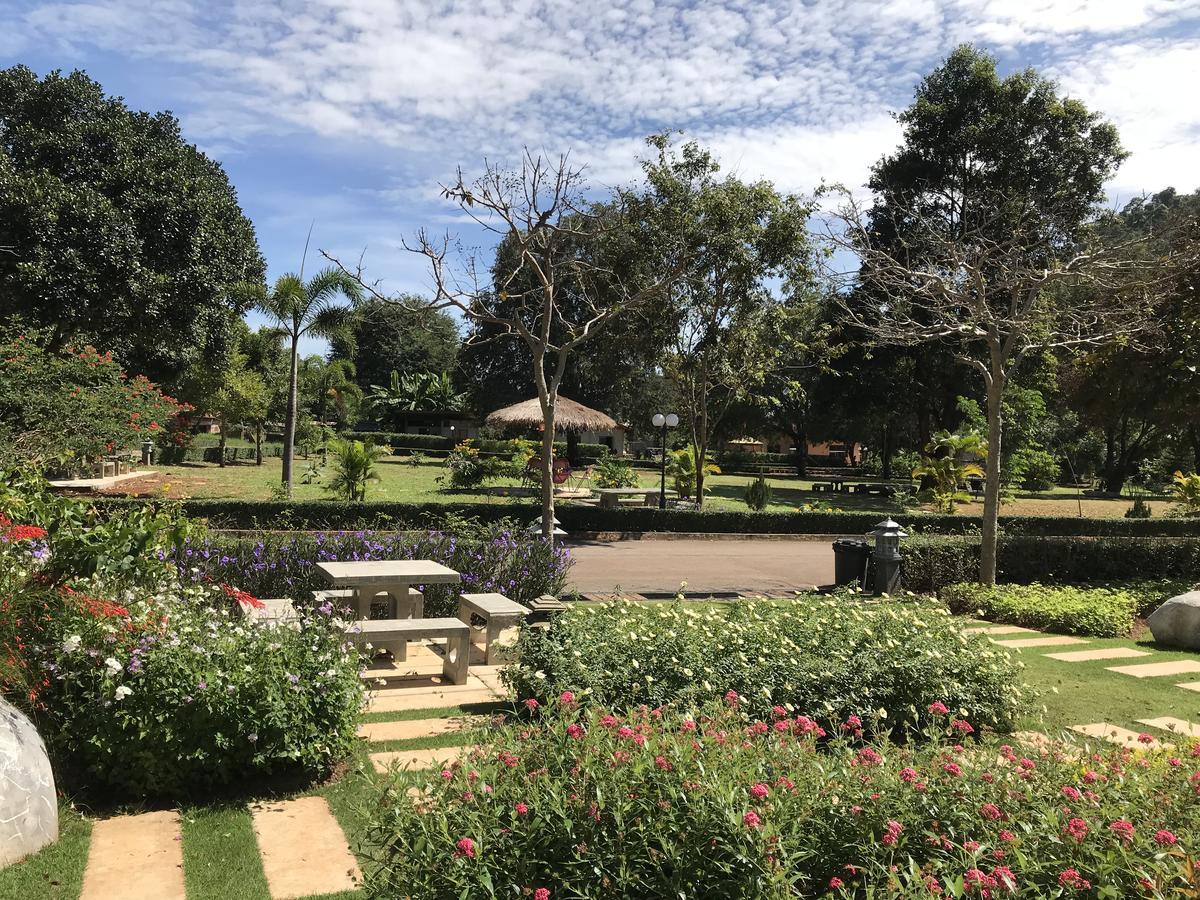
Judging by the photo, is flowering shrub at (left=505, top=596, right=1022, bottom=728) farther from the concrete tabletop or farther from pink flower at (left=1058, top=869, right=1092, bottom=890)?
pink flower at (left=1058, top=869, right=1092, bottom=890)

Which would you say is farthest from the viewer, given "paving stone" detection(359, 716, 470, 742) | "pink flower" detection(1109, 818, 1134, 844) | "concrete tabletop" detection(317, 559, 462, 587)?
"concrete tabletop" detection(317, 559, 462, 587)

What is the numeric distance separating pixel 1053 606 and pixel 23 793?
34.4 feet

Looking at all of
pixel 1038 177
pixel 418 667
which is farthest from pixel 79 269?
pixel 1038 177

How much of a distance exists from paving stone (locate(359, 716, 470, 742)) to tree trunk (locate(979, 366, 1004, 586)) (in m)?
8.02

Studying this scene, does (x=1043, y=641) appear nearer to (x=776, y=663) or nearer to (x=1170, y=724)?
(x=1170, y=724)

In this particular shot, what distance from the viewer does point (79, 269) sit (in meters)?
20.5

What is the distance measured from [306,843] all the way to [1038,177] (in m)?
30.5

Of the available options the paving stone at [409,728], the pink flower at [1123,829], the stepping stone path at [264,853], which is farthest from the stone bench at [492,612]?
the pink flower at [1123,829]

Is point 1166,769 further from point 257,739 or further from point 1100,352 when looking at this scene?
point 1100,352

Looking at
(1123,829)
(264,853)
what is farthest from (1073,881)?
(264,853)

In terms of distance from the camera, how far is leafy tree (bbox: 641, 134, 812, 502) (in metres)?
16.7

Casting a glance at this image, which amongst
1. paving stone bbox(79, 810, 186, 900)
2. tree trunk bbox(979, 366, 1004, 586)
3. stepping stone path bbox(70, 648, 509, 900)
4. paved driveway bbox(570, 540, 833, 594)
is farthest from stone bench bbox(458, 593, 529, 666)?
tree trunk bbox(979, 366, 1004, 586)

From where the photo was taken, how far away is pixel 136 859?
12.1 ft

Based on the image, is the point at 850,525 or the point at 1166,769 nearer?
the point at 1166,769
